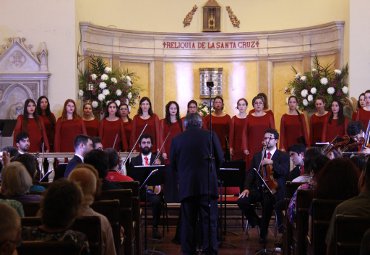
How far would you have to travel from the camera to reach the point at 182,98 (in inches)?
586

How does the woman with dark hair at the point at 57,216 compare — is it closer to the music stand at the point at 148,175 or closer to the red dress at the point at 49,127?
the music stand at the point at 148,175

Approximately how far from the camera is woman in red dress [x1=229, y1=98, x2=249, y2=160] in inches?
443

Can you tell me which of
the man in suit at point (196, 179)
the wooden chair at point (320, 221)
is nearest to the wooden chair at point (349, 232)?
the wooden chair at point (320, 221)

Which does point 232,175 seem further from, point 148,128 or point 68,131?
point 68,131

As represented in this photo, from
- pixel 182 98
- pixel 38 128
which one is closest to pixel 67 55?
pixel 38 128

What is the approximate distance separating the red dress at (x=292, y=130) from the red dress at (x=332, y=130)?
415 millimetres

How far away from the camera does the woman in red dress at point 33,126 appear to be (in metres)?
10.7

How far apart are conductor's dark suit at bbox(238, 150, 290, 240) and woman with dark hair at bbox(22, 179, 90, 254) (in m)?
4.89

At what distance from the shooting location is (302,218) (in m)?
5.88

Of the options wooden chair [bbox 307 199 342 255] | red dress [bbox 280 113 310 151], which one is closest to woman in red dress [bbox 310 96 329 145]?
red dress [bbox 280 113 310 151]

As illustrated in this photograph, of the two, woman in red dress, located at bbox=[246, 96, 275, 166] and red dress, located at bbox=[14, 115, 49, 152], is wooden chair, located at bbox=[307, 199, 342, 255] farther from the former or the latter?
red dress, located at bbox=[14, 115, 49, 152]

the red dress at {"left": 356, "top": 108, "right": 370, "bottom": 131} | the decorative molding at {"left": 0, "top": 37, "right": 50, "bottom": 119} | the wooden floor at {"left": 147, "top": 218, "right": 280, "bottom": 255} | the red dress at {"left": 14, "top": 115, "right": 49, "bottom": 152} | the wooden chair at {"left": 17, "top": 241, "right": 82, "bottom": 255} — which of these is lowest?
the wooden floor at {"left": 147, "top": 218, "right": 280, "bottom": 255}

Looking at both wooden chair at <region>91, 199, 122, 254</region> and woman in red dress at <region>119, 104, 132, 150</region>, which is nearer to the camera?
wooden chair at <region>91, 199, 122, 254</region>

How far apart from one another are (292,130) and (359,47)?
7.42 ft
